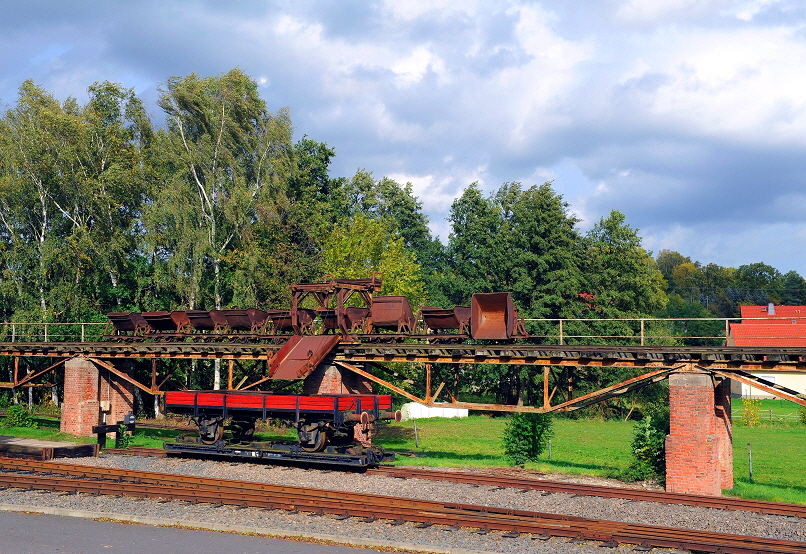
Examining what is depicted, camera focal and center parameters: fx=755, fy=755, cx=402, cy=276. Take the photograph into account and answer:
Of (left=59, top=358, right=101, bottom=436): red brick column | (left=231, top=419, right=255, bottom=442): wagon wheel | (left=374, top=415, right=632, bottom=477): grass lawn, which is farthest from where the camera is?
(left=59, top=358, right=101, bottom=436): red brick column

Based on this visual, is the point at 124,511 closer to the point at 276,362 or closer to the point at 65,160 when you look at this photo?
the point at 276,362

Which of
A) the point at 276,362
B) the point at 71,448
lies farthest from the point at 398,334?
the point at 71,448

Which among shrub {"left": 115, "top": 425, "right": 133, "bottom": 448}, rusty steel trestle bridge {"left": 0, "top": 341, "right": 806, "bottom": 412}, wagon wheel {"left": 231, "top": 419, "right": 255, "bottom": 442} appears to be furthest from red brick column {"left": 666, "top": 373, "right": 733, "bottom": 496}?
shrub {"left": 115, "top": 425, "right": 133, "bottom": 448}

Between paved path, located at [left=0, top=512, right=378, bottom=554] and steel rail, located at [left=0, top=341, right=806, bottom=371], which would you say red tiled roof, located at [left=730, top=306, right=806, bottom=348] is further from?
paved path, located at [left=0, top=512, right=378, bottom=554]

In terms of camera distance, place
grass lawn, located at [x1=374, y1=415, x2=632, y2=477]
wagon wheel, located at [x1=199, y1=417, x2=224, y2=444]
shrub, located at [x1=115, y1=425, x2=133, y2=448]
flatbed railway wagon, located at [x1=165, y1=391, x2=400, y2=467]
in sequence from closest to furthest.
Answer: flatbed railway wagon, located at [x1=165, y1=391, x2=400, y2=467] < wagon wheel, located at [x1=199, y1=417, x2=224, y2=444] < grass lawn, located at [x1=374, y1=415, x2=632, y2=477] < shrub, located at [x1=115, y1=425, x2=133, y2=448]

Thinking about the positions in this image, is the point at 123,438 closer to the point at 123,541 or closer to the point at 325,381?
the point at 325,381

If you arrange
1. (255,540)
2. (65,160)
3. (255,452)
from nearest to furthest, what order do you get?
(255,540), (255,452), (65,160)

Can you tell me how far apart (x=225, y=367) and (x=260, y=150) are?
1318 centimetres

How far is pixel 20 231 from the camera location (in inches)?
1731

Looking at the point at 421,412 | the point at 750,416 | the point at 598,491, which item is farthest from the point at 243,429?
the point at 750,416

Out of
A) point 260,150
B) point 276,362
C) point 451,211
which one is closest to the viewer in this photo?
point 276,362

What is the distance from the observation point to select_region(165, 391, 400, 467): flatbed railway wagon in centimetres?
2225

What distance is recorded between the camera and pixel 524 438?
25.3 m

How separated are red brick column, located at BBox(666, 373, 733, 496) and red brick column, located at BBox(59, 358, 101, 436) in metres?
22.2
